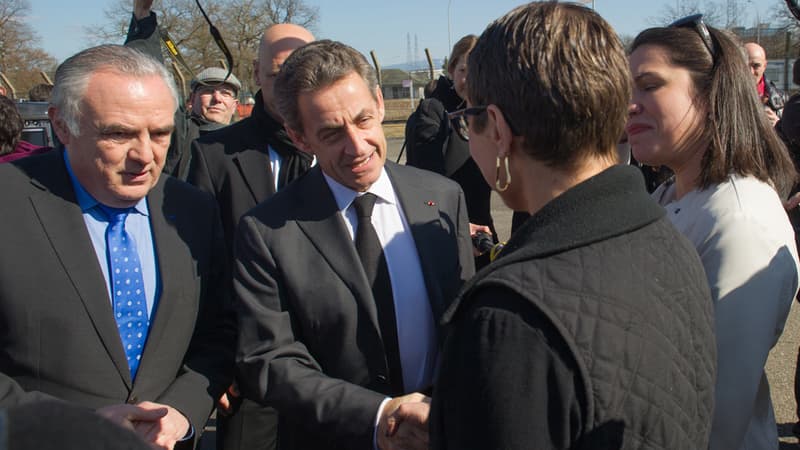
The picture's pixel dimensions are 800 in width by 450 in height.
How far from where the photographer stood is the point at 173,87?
225cm

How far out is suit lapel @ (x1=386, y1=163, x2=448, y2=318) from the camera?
6.73 ft

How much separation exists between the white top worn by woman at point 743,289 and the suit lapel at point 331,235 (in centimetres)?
96

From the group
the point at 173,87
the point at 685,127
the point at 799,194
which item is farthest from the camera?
the point at 799,194

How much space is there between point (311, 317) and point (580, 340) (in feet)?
3.49

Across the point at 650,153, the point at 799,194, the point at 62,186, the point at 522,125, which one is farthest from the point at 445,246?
the point at 799,194

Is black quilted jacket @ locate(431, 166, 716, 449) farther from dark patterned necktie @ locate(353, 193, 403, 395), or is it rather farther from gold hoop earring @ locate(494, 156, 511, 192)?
dark patterned necktie @ locate(353, 193, 403, 395)

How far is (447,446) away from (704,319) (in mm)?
572

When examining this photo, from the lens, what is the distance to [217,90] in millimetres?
6016

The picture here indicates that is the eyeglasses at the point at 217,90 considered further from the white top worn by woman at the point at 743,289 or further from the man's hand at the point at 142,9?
the white top worn by woman at the point at 743,289

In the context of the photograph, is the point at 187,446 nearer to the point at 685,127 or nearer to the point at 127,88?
the point at 127,88

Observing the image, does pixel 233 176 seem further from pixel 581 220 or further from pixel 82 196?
pixel 581 220

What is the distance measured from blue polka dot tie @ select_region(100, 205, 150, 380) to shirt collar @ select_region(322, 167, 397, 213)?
67 centimetres

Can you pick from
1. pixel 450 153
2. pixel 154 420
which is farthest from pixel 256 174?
pixel 450 153

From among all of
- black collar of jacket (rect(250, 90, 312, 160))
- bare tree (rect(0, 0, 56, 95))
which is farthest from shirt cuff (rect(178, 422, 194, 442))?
bare tree (rect(0, 0, 56, 95))
